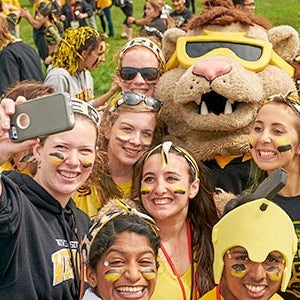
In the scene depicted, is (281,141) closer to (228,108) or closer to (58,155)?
(228,108)

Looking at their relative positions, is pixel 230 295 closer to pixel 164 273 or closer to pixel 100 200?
pixel 164 273

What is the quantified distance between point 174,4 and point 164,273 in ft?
30.1

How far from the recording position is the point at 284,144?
3.49 metres

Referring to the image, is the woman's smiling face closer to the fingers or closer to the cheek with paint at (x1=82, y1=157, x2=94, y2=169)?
the cheek with paint at (x1=82, y1=157, x2=94, y2=169)

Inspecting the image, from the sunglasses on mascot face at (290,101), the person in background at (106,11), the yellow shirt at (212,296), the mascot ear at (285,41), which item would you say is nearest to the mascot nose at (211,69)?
the sunglasses on mascot face at (290,101)

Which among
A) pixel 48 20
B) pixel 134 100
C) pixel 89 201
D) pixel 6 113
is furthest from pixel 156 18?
pixel 6 113

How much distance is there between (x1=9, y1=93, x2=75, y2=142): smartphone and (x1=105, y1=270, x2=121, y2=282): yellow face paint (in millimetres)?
782

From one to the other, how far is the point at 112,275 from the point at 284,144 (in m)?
1.23

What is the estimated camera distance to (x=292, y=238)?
114 inches

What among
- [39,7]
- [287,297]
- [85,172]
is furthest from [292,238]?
[39,7]

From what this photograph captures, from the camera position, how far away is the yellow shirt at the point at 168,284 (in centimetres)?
310

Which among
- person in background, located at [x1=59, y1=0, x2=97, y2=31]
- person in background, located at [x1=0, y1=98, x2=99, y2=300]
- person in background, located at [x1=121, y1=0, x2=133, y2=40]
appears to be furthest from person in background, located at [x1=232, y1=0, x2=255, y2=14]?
person in background, located at [x1=121, y1=0, x2=133, y2=40]

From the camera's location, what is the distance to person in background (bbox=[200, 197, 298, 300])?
2795mm

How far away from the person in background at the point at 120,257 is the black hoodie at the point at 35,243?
0.48 feet
